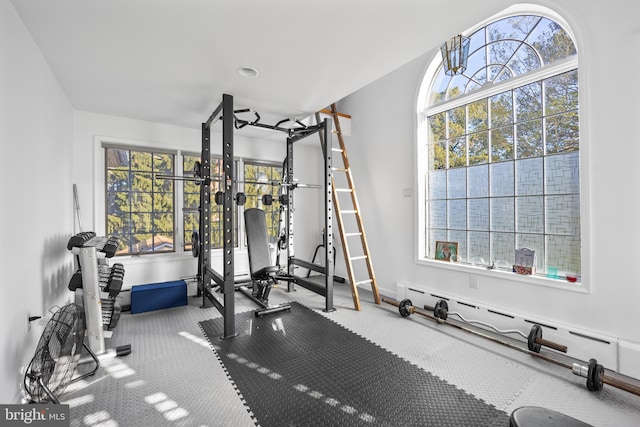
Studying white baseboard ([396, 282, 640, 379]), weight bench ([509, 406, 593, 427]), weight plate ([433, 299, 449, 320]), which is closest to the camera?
weight bench ([509, 406, 593, 427])

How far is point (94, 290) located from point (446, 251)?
380 centimetres

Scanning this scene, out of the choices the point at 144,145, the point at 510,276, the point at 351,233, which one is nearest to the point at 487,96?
the point at 510,276

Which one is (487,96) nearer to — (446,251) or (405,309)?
(446,251)

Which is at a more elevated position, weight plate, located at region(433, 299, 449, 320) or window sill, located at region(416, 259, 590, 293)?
window sill, located at region(416, 259, 590, 293)

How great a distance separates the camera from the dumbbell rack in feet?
8.04

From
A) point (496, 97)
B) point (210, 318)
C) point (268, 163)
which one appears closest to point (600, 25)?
point (496, 97)

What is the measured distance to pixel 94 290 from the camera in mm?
2467

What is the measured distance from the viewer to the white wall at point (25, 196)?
1.68 metres

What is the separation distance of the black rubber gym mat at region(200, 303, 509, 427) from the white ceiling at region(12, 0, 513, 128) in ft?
8.58

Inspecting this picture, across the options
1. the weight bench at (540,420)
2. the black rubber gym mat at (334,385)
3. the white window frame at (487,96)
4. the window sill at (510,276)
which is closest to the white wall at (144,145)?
the black rubber gym mat at (334,385)

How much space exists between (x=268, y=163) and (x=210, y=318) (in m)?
2.82

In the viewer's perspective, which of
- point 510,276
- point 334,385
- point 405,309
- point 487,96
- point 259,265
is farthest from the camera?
point 259,265

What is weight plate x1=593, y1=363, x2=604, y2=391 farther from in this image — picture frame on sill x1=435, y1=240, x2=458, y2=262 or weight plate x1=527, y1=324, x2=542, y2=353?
picture frame on sill x1=435, y1=240, x2=458, y2=262

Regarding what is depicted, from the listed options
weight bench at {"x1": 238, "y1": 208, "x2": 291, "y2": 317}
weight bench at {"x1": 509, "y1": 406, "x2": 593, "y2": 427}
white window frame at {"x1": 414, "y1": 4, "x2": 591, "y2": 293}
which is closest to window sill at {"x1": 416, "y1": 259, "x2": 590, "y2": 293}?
white window frame at {"x1": 414, "y1": 4, "x2": 591, "y2": 293}
